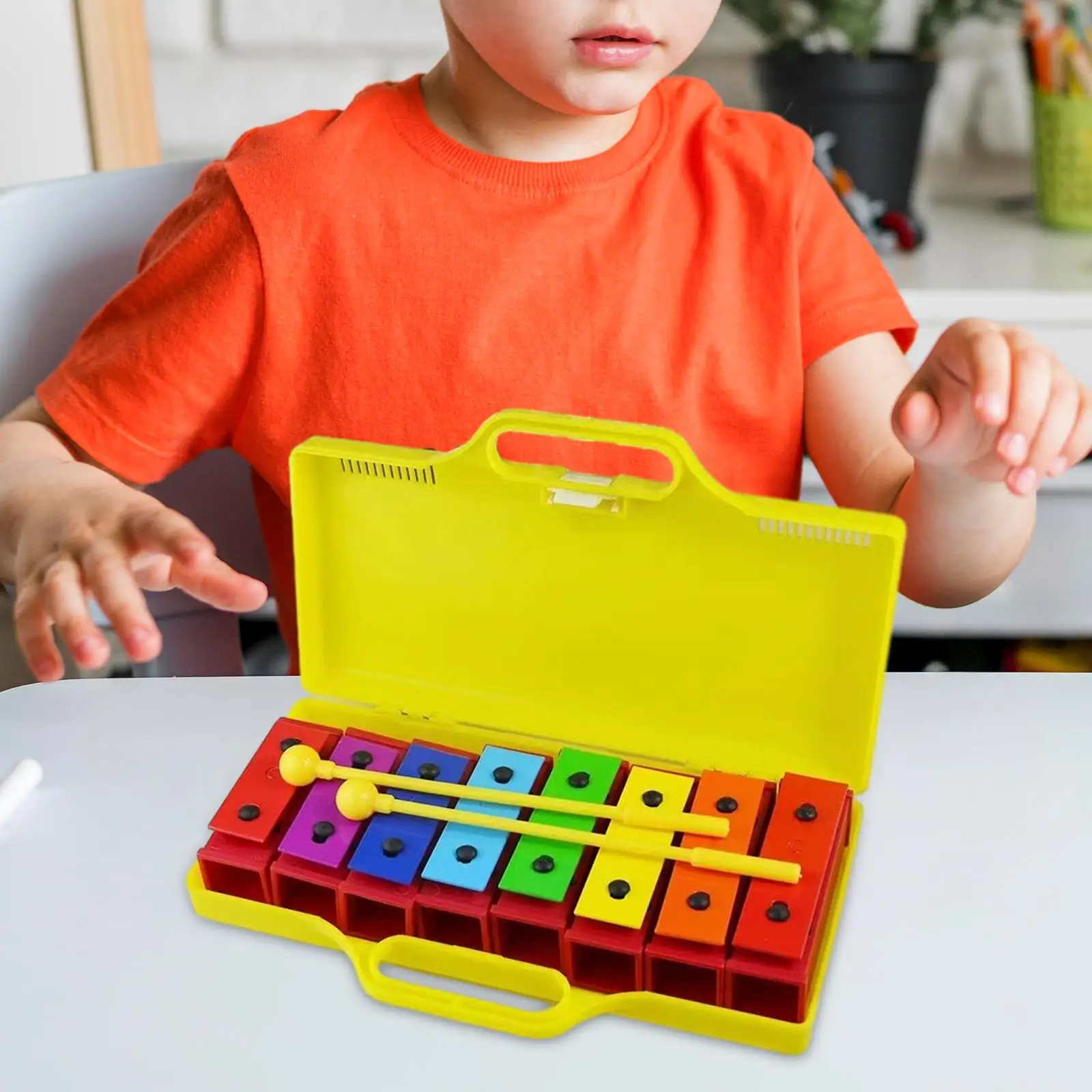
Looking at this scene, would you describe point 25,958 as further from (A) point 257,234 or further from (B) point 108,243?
(B) point 108,243

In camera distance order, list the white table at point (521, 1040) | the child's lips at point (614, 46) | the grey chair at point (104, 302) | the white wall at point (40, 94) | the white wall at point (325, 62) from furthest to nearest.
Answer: the white wall at point (325, 62) → the white wall at point (40, 94) → the grey chair at point (104, 302) → the child's lips at point (614, 46) → the white table at point (521, 1040)

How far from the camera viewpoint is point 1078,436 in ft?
1.58

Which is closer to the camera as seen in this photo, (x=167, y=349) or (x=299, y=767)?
(x=299, y=767)

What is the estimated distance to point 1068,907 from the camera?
47 cm

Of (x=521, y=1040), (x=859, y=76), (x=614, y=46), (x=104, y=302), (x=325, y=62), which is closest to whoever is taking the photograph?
(x=521, y=1040)

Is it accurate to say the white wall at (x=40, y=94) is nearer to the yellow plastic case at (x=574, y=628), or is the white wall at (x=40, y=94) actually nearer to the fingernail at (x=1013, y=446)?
the yellow plastic case at (x=574, y=628)

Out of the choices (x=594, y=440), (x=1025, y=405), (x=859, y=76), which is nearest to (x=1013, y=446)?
(x=1025, y=405)

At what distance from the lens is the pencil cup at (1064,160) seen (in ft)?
3.92

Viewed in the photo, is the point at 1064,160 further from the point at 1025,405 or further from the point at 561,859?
the point at 561,859

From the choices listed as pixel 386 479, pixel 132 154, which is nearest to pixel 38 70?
pixel 132 154

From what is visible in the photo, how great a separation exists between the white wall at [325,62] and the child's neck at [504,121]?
Answer: 625 millimetres

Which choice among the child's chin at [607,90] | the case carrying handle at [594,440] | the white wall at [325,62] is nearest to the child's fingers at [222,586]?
the case carrying handle at [594,440]

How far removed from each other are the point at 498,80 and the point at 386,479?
1.06 feet

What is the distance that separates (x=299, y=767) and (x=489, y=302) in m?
0.34
